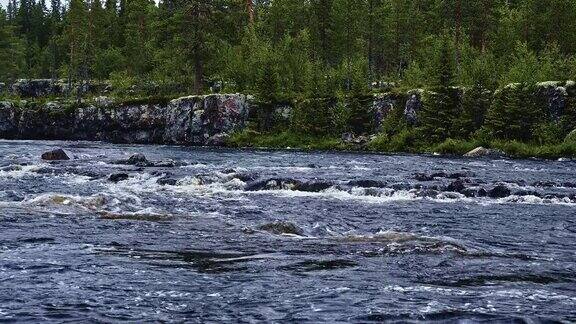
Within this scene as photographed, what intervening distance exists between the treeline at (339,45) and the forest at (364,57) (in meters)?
0.20

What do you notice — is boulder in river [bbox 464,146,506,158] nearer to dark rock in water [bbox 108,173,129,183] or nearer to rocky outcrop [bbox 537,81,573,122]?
rocky outcrop [bbox 537,81,573,122]

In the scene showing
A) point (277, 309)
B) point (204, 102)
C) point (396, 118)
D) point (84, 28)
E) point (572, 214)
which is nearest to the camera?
point (277, 309)

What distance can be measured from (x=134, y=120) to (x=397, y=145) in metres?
32.9

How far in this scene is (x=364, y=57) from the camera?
8162 centimetres

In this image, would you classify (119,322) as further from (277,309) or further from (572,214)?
(572,214)

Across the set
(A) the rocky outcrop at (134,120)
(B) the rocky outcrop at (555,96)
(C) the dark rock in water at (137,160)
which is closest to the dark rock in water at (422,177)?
(C) the dark rock in water at (137,160)

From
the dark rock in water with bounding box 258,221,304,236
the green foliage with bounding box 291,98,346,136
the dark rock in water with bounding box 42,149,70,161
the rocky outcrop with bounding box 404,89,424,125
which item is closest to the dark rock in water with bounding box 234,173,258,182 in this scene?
the dark rock in water with bounding box 258,221,304,236

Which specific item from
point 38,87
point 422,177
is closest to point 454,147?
point 422,177

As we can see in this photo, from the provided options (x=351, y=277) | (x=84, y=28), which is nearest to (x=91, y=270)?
(x=351, y=277)

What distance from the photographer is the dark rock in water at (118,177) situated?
31167 millimetres

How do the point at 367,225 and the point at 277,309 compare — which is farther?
the point at 367,225

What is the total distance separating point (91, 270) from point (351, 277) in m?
5.72

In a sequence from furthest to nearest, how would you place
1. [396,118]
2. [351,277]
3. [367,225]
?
[396,118] < [367,225] < [351,277]

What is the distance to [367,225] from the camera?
19.2 metres
